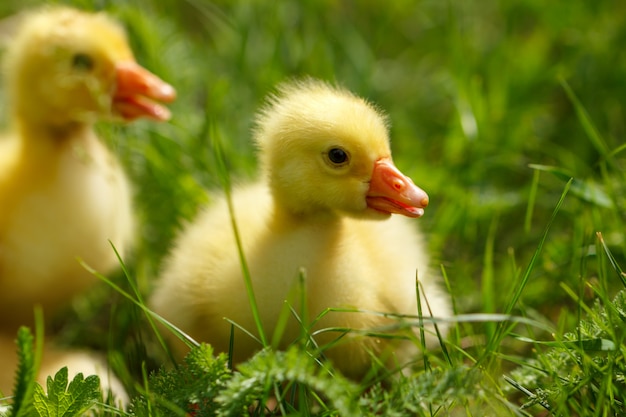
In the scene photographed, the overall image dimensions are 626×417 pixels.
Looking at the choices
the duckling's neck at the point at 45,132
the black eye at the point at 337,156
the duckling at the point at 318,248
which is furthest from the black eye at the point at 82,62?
the black eye at the point at 337,156

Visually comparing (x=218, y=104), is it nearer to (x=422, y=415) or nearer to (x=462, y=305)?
(x=462, y=305)

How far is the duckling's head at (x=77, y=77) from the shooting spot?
223 cm

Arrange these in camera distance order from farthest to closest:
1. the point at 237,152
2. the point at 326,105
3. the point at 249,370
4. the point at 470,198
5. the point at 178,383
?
the point at 237,152
the point at 470,198
the point at 326,105
the point at 178,383
the point at 249,370

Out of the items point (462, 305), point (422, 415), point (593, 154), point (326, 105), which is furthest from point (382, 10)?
point (422, 415)

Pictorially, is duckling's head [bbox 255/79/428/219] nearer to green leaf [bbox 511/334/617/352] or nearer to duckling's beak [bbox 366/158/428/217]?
duckling's beak [bbox 366/158/428/217]

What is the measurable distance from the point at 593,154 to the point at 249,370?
195cm

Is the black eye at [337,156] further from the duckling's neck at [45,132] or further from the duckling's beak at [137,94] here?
the duckling's neck at [45,132]

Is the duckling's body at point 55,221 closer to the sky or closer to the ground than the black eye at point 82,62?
closer to the ground

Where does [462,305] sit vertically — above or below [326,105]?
below

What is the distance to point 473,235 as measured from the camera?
7.86ft

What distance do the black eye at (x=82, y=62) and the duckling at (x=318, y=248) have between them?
636 mm

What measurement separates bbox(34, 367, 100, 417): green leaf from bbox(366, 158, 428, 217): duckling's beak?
2.21ft

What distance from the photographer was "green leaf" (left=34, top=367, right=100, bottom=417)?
4.90ft

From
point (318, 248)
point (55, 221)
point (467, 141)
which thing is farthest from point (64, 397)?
point (467, 141)
